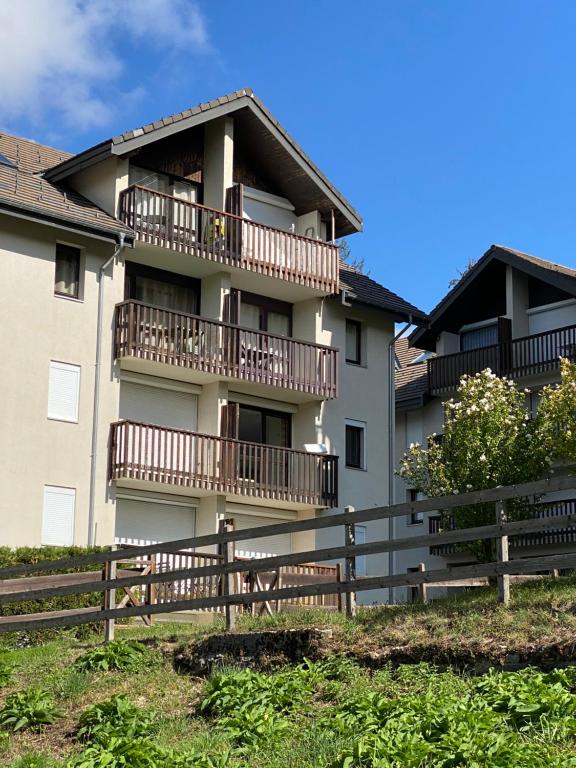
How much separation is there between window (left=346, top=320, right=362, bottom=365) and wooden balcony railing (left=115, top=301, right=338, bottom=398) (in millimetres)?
1905

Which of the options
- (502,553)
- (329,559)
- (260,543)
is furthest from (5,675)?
(260,543)

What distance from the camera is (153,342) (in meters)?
31.5

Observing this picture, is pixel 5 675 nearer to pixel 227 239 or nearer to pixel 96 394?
pixel 96 394

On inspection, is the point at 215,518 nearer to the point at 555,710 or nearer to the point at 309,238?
the point at 309,238

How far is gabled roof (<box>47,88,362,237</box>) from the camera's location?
31578 millimetres

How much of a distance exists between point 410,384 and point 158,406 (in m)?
15.3

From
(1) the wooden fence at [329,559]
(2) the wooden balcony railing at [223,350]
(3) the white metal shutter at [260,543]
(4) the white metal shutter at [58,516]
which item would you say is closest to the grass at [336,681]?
(1) the wooden fence at [329,559]

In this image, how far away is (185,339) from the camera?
3212cm

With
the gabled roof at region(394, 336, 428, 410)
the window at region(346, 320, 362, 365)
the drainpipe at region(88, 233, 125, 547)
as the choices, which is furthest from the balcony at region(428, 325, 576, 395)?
the drainpipe at region(88, 233, 125, 547)

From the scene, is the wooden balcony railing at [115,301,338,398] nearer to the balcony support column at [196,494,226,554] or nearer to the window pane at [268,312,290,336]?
the window pane at [268,312,290,336]

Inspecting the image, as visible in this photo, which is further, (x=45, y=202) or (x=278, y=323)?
(x=278, y=323)

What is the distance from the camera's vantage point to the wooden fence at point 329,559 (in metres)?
15.1

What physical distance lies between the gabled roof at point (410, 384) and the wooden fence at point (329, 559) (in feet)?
81.0

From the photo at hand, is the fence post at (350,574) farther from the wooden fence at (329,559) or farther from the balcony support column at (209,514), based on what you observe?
the balcony support column at (209,514)
